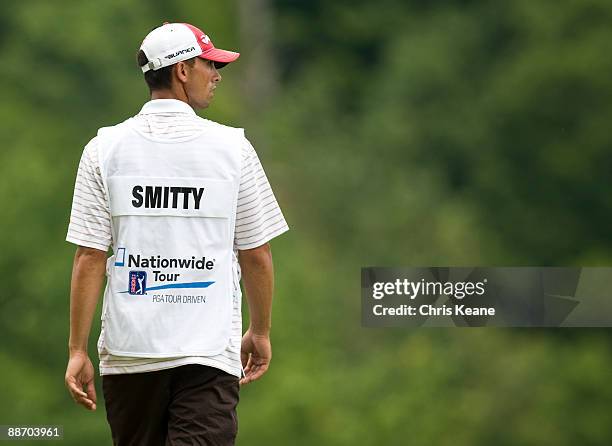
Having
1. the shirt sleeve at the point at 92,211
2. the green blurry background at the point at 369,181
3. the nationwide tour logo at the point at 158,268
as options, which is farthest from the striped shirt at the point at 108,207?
the green blurry background at the point at 369,181

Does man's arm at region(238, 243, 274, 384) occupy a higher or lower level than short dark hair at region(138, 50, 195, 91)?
lower

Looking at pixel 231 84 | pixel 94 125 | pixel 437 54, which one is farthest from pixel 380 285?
pixel 437 54

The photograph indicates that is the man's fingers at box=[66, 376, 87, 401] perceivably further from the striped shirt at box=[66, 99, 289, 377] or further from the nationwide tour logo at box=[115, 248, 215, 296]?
the nationwide tour logo at box=[115, 248, 215, 296]

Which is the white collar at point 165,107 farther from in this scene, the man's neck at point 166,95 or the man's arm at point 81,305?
the man's arm at point 81,305

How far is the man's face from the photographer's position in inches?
187

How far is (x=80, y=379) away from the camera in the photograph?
4645mm

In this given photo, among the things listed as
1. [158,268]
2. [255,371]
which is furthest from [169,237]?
[255,371]

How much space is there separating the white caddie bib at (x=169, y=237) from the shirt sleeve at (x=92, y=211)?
0.03 meters

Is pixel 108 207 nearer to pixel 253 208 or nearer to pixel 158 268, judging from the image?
pixel 158 268

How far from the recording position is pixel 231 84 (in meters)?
29.0

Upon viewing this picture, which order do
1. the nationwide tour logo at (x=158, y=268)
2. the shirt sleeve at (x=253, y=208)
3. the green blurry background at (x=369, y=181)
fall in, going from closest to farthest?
the nationwide tour logo at (x=158, y=268)
the shirt sleeve at (x=253, y=208)
the green blurry background at (x=369, y=181)

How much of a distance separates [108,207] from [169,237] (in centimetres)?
19

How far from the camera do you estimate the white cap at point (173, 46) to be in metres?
4.70

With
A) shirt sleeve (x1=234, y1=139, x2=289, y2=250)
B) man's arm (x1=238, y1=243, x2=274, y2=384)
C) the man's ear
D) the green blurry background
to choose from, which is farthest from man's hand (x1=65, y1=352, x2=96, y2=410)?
the green blurry background
